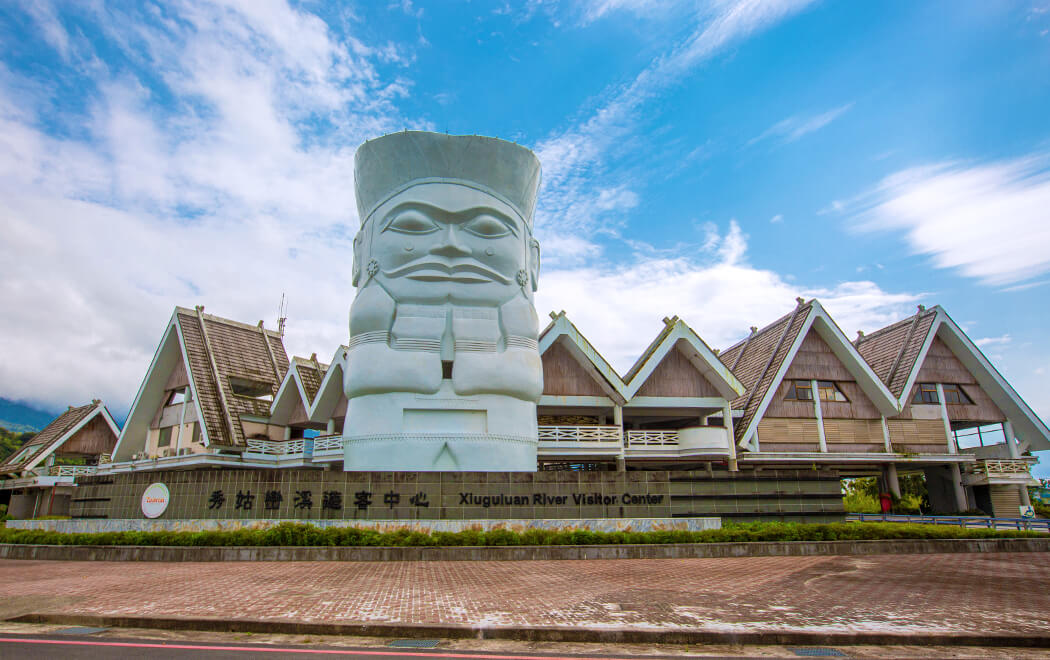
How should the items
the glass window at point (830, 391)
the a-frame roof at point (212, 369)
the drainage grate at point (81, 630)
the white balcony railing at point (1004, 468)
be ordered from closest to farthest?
the drainage grate at point (81, 630)
the a-frame roof at point (212, 369)
the white balcony railing at point (1004, 468)
the glass window at point (830, 391)

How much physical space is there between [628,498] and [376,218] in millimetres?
12219

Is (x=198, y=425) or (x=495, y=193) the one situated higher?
(x=495, y=193)

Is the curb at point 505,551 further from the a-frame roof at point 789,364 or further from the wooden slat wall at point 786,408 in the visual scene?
the wooden slat wall at point 786,408

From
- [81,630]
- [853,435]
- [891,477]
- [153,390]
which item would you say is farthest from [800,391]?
[153,390]

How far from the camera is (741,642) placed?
6.43m

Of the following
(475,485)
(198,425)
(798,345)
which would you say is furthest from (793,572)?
(198,425)

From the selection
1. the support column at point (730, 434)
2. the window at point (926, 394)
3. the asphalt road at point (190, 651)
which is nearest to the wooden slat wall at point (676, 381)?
the support column at point (730, 434)

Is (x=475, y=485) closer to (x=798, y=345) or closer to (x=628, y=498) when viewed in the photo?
(x=628, y=498)

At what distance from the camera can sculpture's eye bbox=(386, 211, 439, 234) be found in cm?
2020

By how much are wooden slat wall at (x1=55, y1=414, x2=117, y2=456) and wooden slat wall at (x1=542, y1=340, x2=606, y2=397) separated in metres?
29.5

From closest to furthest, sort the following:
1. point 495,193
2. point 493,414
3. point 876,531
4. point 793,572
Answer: point 793,572, point 876,531, point 493,414, point 495,193

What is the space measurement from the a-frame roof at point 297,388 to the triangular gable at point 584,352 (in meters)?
10.4

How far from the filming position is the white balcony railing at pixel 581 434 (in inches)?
984

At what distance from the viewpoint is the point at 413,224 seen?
66.6 ft
